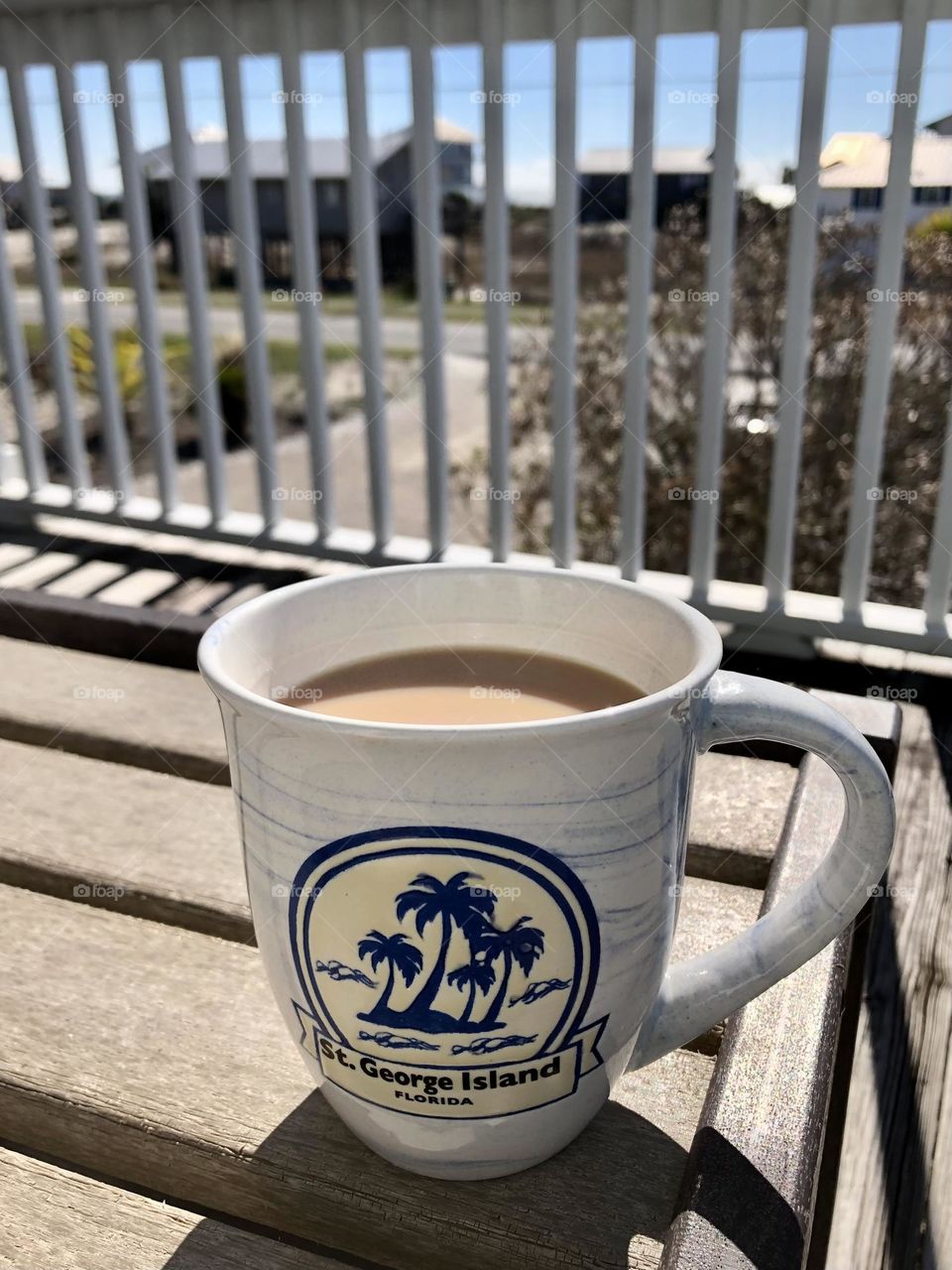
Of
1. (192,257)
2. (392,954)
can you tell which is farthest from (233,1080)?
(192,257)

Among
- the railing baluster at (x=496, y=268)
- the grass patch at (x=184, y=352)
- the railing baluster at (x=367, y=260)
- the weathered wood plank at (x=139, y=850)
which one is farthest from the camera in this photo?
the grass patch at (x=184, y=352)

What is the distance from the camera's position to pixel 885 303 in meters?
1.57

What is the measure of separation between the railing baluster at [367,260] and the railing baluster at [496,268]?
0.21 meters

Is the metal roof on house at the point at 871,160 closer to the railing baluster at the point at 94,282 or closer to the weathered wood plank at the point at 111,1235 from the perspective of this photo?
the railing baluster at the point at 94,282

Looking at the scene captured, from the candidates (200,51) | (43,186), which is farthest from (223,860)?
(43,186)

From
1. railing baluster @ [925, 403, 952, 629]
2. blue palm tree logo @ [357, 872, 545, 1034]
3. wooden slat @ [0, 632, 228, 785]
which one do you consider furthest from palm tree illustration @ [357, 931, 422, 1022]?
railing baluster @ [925, 403, 952, 629]

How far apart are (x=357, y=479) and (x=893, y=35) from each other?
4855mm

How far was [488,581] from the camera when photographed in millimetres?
493

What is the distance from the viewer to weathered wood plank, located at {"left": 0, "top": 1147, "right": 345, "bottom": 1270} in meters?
0.37

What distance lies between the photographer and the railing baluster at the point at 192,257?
Result: 78.4 inches

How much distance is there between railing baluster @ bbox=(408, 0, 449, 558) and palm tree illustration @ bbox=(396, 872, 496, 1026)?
1652mm

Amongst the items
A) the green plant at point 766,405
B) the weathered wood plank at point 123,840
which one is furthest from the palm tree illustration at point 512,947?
the green plant at point 766,405

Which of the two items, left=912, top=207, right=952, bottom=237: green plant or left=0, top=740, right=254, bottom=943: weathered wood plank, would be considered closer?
left=0, top=740, right=254, bottom=943: weathered wood plank

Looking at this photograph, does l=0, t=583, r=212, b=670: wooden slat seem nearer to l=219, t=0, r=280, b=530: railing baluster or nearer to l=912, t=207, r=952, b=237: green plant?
l=219, t=0, r=280, b=530: railing baluster
